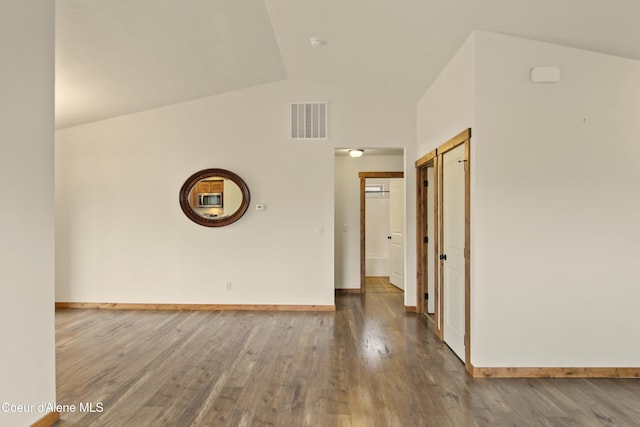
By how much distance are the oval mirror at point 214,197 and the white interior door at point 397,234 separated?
2.89m

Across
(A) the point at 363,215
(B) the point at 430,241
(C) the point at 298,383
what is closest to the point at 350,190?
(A) the point at 363,215

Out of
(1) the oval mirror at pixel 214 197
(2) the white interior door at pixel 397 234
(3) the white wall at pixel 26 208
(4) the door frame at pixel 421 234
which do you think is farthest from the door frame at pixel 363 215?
(3) the white wall at pixel 26 208

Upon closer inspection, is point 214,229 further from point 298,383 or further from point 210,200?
point 298,383

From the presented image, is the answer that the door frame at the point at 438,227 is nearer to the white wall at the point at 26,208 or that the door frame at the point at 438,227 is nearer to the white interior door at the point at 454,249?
the white interior door at the point at 454,249

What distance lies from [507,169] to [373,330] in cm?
235

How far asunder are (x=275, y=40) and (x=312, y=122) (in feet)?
4.38

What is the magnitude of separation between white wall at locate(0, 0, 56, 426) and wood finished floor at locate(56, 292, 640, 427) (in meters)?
0.47

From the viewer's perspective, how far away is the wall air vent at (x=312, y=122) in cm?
509

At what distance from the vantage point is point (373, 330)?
4195mm

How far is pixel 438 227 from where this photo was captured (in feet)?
13.1

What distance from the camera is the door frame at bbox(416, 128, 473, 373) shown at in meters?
3.10

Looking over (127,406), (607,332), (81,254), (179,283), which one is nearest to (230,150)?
(179,283)

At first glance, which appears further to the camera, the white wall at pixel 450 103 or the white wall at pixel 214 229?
the white wall at pixel 214 229

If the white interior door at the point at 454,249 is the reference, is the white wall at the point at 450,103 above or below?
above
